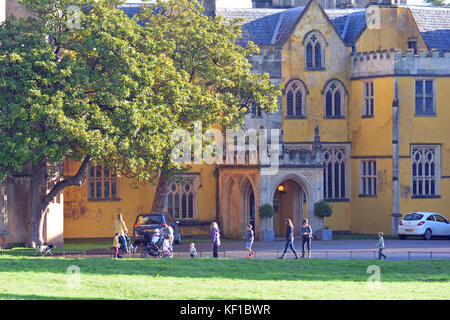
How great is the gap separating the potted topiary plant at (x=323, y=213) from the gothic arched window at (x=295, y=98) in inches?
232

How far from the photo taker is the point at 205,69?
44188 millimetres

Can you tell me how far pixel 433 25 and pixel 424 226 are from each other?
46.3 ft

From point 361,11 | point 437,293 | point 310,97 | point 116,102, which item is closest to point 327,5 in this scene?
point 361,11

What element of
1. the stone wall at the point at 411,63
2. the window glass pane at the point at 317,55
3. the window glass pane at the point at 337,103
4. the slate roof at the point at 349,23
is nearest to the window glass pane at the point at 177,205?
the window glass pane at the point at 337,103

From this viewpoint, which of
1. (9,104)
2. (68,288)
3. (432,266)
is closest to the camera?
(68,288)

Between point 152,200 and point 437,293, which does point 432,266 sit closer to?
point 437,293

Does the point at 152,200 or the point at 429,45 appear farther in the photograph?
the point at 429,45

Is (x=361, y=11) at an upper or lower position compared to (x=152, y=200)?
upper

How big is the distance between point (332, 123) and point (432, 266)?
2126cm

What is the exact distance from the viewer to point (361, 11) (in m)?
56.5

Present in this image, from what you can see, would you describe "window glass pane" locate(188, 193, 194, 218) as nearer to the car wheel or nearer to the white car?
the white car

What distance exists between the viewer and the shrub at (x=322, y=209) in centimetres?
4938

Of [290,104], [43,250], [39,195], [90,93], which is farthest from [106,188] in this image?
[43,250]

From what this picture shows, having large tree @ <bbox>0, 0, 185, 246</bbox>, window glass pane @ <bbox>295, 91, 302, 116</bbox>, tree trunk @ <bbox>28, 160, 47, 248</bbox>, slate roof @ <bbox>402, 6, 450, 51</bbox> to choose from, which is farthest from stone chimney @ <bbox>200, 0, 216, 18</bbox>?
tree trunk @ <bbox>28, 160, 47, 248</bbox>
